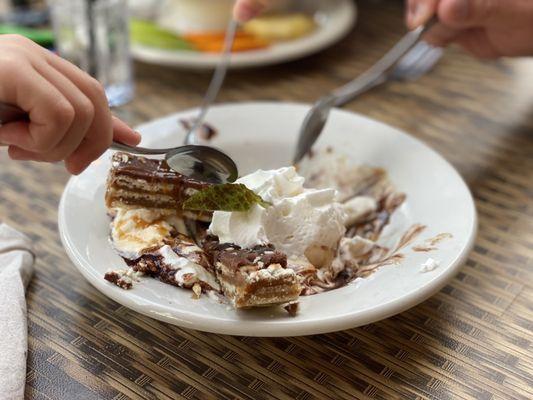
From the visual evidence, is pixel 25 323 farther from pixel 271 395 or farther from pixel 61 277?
pixel 271 395

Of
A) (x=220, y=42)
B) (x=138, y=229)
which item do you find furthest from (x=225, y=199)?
(x=220, y=42)

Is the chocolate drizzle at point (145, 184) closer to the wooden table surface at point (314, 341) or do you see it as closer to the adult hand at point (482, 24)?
the wooden table surface at point (314, 341)

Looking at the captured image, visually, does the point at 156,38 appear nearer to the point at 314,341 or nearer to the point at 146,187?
the point at 146,187

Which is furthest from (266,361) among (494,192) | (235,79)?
(235,79)

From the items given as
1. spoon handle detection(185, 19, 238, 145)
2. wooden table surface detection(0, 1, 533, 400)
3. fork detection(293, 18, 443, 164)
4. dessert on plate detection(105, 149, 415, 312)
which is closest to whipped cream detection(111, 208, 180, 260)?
dessert on plate detection(105, 149, 415, 312)

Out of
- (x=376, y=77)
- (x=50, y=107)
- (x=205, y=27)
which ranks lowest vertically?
(x=205, y=27)

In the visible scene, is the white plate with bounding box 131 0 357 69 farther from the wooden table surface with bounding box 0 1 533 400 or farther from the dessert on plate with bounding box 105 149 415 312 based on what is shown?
the dessert on plate with bounding box 105 149 415 312
